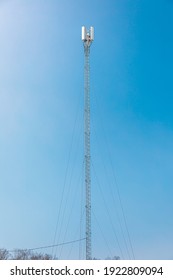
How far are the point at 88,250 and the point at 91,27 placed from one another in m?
19.3
